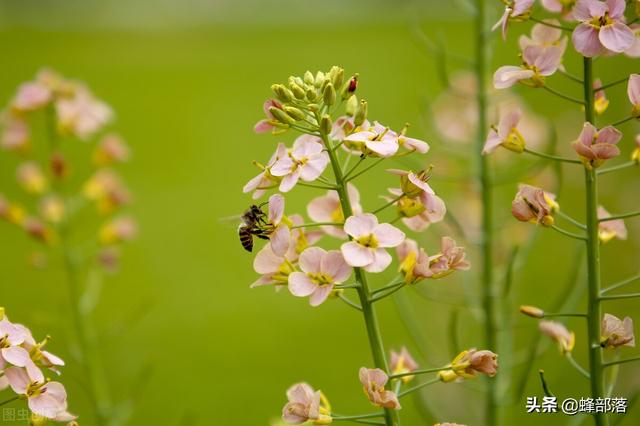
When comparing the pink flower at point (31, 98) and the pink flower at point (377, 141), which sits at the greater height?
the pink flower at point (31, 98)

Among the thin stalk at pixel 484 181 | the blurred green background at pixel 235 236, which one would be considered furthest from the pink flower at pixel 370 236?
the thin stalk at pixel 484 181

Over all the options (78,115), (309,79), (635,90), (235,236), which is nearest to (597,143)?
(635,90)

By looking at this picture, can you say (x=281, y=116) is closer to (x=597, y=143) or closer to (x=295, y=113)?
(x=295, y=113)

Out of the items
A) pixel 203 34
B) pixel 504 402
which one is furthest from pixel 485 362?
pixel 203 34

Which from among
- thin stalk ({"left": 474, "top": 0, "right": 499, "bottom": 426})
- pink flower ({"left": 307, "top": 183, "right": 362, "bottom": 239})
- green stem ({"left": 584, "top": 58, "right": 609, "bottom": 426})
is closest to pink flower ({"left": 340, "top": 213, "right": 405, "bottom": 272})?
pink flower ({"left": 307, "top": 183, "right": 362, "bottom": 239})

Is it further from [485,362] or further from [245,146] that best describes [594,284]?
[245,146]

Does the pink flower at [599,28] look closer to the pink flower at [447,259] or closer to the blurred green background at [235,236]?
the pink flower at [447,259]
